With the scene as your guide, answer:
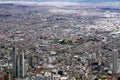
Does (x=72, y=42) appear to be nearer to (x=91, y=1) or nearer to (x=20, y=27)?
(x=20, y=27)

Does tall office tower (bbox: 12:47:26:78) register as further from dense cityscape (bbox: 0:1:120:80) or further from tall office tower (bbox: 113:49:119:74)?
tall office tower (bbox: 113:49:119:74)

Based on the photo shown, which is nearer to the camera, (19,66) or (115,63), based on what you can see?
(19,66)

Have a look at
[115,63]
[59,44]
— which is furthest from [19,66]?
[59,44]

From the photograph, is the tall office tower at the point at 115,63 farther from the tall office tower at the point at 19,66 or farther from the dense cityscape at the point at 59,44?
the tall office tower at the point at 19,66

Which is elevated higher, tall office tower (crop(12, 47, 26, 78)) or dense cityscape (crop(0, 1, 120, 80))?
tall office tower (crop(12, 47, 26, 78))

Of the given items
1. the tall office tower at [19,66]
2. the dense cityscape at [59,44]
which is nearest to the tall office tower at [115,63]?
the dense cityscape at [59,44]

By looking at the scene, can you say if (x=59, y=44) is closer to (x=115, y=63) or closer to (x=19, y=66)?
(x=115, y=63)

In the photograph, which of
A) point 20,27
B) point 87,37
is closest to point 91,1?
point 20,27

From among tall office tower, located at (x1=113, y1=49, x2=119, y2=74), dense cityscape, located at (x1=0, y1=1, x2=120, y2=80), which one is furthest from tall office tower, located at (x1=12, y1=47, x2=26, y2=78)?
tall office tower, located at (x1=113, y1=49, x2=119, y2=74)
